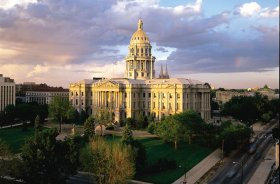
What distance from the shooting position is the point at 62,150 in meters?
44.0

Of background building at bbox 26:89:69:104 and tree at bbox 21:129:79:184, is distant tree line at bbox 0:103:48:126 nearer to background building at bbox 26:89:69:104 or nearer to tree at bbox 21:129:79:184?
tree at bbox 21:129:79:184

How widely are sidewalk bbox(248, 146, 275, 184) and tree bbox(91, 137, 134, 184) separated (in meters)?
20.8

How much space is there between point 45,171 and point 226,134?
38617 mm

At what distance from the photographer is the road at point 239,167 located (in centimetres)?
5488

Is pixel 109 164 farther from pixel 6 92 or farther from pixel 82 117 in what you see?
Result: pixel 6 92

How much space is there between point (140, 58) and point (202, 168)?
7828cm

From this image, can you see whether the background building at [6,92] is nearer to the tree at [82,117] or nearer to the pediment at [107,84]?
the tree at [82,117]

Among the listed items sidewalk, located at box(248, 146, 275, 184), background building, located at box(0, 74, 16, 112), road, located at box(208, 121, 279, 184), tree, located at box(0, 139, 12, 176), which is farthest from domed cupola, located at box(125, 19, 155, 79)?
tree, located at box(0, 139, 12, 176)

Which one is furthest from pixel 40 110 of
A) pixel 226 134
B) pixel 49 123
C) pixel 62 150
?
pixel 62 150

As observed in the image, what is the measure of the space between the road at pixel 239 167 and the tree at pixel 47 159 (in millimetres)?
21106

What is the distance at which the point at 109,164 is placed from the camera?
42.4 metres

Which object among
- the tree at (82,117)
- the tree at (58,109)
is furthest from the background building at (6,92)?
the tree at (58,109)

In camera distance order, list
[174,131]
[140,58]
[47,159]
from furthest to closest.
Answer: [140,58]
[174,131]
[47,159]

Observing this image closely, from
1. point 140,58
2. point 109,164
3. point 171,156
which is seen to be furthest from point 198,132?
point 140,58
